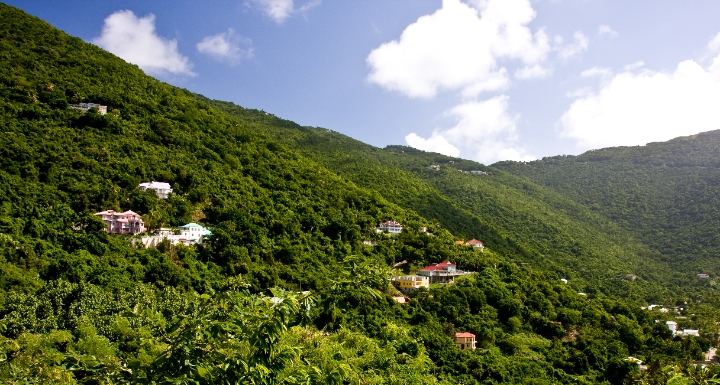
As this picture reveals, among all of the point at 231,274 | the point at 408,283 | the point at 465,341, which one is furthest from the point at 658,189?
the point at 231,274

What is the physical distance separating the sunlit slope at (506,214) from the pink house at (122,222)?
85.3 feet

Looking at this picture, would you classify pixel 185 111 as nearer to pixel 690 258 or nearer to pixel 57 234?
pixel 57 234

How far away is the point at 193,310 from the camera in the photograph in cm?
357

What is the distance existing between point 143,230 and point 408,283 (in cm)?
1455

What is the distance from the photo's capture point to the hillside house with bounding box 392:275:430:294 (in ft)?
85.2

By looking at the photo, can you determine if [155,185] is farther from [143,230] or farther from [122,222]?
[122,222]

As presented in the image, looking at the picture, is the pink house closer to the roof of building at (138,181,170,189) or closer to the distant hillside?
the roof of building at (138,181,170,189)

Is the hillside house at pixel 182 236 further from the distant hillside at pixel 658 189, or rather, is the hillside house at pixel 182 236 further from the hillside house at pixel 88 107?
the distant hillside at pixel 658 189

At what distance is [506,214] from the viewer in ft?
179

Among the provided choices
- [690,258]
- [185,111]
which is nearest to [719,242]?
[690,258]

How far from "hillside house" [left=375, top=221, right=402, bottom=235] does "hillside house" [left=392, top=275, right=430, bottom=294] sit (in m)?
6.30

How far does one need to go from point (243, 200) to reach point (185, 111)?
1374cm

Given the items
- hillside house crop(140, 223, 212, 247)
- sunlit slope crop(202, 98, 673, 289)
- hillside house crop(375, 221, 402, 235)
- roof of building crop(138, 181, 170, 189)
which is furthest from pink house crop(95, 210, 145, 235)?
sunlit slope crop(202, 98, 673, 289)

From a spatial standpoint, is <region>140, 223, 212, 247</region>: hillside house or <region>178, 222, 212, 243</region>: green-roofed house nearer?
<region>140, 223, 212, 247</region>: hillside house
